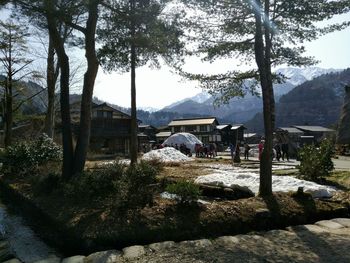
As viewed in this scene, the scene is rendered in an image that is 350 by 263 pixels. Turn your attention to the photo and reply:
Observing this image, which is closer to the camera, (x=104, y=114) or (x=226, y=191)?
(x=226, y=191)

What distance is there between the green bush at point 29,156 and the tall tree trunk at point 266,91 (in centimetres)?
1062

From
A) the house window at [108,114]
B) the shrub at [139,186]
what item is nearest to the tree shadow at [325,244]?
the shrub at [139,186]

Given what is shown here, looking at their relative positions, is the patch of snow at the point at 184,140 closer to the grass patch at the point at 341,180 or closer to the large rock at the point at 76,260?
the grass patch at the point at 341,180

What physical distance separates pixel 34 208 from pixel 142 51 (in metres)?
5.74

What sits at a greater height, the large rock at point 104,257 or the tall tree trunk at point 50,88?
the tall tree trunk at point 50,88

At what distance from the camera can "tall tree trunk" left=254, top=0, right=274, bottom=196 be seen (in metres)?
9.12

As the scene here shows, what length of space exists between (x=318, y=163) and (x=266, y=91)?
519cm

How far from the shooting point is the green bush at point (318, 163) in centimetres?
1313

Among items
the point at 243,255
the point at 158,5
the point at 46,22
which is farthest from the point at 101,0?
the point at 243,255

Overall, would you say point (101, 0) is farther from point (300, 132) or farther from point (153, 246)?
point (300, 132)

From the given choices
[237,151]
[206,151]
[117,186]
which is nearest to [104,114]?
[206,151]

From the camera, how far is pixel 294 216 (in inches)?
311

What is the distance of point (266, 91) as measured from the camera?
927 centimetres

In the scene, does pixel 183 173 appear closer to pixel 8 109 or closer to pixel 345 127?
pixel 345 127
